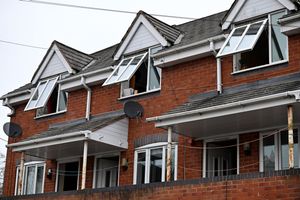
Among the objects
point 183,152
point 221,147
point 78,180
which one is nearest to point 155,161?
point 183,152

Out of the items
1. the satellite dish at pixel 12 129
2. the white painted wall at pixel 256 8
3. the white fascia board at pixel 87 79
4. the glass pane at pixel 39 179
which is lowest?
the glass pane at pixel 39 179

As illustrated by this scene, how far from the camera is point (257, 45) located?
17375mm

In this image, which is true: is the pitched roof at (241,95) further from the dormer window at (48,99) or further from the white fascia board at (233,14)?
the dormer window at (48,99)

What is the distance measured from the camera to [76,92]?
2200cm

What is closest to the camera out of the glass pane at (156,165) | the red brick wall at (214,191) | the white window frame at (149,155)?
the red brick wall at (214,191)

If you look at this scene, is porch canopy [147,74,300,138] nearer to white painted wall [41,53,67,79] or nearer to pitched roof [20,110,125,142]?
pitched roof [20,110,125,142]

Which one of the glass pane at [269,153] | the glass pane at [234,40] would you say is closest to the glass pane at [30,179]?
the glass pane at [234,40]

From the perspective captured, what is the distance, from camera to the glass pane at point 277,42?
16422mm

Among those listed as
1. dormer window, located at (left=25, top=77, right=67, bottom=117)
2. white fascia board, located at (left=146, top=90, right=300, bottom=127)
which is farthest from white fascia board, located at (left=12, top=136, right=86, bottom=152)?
white fascia board, located at (left=146, top=90, right=300, bottom=127)

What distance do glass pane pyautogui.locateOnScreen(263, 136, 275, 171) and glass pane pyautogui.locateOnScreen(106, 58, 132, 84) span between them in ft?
18.8

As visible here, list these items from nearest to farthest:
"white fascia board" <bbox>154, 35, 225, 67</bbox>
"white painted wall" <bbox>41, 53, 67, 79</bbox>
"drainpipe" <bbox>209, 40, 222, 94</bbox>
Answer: "drainpipe" <bbox>209, 40, 222, 94</bbox> → "white fascia board" <bbox>154, 35, 225, 67</bbox> → "white painted wall" <bbox>41, 53, 67, 79</bbox>

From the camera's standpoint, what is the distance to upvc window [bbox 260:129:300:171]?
1541 cm

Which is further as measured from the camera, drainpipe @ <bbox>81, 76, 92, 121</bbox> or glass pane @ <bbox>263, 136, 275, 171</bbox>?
drainpipe @ <bbox>81, 76, 92, 121</bbox>

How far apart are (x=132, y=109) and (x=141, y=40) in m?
2.67
